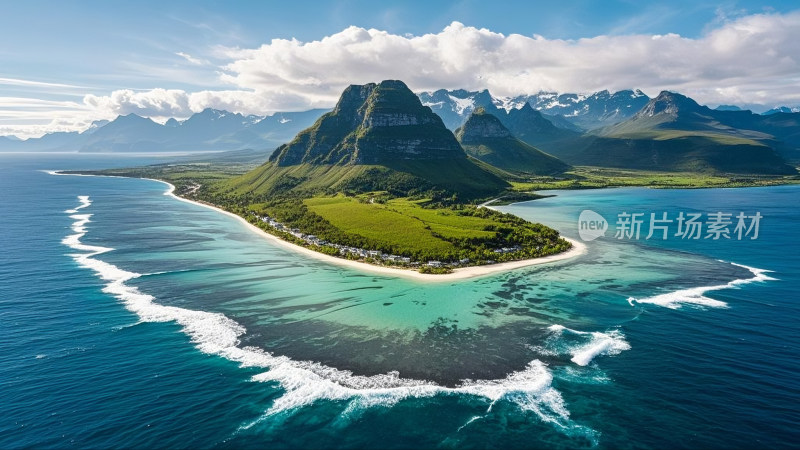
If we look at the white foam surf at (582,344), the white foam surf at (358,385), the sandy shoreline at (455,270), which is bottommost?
the white foam surf at (358,385)

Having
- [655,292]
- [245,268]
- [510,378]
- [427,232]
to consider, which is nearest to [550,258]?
[655,292]

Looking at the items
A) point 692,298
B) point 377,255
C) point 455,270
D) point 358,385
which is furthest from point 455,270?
point 358,385

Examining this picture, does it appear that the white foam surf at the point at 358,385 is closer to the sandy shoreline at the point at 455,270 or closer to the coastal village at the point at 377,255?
the sandy shoreline at the point at 455,270

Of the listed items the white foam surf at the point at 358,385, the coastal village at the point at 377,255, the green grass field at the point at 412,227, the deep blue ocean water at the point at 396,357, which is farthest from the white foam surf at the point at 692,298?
the green grass field at the point at 412,227

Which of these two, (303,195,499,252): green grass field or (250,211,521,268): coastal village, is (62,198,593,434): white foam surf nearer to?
(250,211,521,268): coastal village

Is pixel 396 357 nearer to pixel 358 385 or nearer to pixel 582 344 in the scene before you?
pixel 358 385
